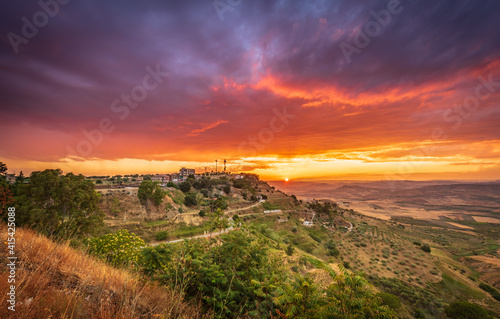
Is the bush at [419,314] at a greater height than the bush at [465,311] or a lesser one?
lesser

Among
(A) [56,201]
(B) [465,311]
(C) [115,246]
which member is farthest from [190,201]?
(B) [465,311]

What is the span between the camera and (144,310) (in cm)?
389

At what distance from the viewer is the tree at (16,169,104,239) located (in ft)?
52.6

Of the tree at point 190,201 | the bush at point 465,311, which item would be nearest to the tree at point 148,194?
the tree at point 190,201

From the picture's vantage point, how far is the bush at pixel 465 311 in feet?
76.7

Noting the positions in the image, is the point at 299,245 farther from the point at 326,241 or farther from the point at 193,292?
the point at 193,292

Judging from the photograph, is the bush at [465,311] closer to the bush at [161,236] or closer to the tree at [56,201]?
the bush at [161,236]

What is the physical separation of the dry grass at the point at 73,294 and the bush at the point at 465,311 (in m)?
36.3

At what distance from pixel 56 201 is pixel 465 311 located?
45940 mm

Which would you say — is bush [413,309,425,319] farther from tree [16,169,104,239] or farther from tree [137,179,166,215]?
tree [137,179,166,215]

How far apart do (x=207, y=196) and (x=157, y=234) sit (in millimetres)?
40641

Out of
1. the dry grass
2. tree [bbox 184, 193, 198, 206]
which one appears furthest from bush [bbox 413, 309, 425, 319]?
tree [bbox 184, 193, 198, 206]

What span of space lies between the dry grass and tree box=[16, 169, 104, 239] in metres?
14.1

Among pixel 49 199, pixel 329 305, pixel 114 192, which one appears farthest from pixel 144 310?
pixel 114 192
